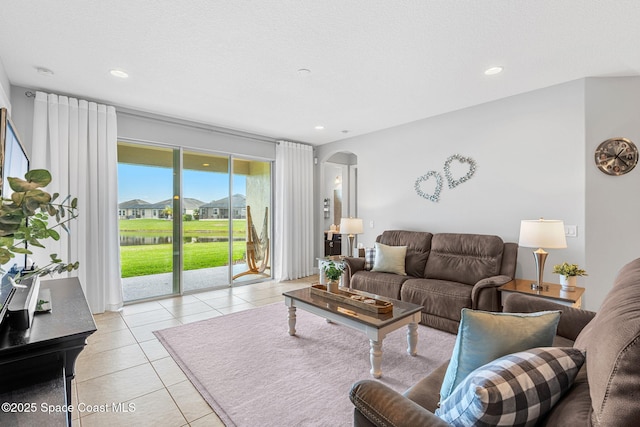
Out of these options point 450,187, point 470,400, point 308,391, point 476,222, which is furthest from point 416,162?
point 470,400

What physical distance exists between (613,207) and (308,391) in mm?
3425

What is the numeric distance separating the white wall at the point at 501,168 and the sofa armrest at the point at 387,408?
3168mm

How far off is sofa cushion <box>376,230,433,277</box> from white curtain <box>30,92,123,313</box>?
377 centimetres

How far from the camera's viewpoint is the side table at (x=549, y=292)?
2.61 metres

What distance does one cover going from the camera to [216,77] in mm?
3031

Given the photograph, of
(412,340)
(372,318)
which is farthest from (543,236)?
(372,318)

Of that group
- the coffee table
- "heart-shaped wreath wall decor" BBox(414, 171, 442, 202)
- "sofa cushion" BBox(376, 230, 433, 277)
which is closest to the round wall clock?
"heart-shaped wreath wall decor" BBox(414, 171, 442, 202)

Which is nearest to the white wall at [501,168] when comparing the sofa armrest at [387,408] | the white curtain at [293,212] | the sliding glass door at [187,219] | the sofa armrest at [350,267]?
the sofa armrest at [350,267]

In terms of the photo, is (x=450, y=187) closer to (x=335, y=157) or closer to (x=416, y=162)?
(x=416, y=162)

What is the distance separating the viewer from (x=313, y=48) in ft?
8.13

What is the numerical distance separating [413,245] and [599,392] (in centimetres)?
351

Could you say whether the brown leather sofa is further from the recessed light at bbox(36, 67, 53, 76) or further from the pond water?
the pond water

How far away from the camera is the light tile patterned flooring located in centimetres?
192

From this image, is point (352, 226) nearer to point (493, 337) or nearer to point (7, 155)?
point (493, 337)
